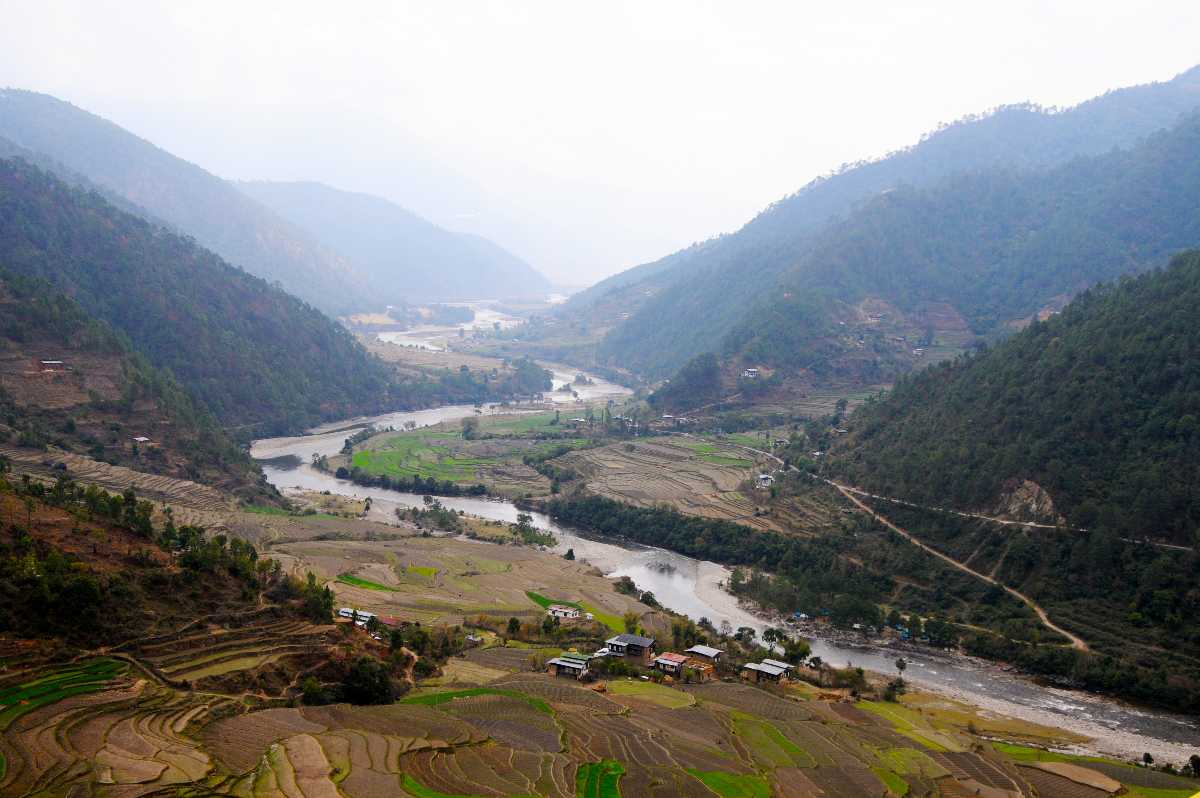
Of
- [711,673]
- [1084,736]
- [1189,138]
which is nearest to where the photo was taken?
[1084,736]

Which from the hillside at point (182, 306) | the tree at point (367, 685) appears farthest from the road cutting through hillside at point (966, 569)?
the hillside at point (182, 306)

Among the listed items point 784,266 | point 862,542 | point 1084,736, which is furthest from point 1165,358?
point 784,266

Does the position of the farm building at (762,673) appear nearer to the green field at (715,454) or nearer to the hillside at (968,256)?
the green field at (715,454)

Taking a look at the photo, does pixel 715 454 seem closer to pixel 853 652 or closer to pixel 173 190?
pixel 853 652

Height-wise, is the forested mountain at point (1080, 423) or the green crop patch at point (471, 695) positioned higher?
the forested mountain at point (1080, 423)

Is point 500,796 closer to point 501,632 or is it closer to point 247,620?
point 247,620

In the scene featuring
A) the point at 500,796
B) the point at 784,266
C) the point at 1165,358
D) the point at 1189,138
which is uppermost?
the point at 1189,138

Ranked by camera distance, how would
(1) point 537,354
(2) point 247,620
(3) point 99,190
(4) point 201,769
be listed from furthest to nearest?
(1) point 537,354, (3) point 99,190, (2) point 247,620, (4) point 201,769
